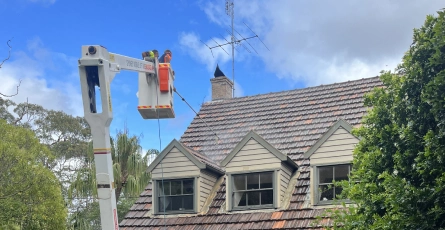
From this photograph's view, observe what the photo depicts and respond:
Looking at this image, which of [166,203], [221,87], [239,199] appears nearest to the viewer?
[239,199]

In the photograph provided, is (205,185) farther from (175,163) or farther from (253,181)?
(253,181)

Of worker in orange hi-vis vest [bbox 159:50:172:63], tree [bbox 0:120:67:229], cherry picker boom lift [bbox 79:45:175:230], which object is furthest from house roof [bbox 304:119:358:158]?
tree [bbox 0:120:67:229]

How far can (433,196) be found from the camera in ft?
20.5

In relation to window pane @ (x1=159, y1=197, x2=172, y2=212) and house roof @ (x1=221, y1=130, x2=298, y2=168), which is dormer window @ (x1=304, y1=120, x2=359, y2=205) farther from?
window pane @ (x1=159, y1=197, x2=172, y2=212)

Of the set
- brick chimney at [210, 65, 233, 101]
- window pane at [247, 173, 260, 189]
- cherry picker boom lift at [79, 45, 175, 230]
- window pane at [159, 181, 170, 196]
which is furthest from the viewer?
brick chimney at [210, 65, 233, 101]

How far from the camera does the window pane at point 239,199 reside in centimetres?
1254

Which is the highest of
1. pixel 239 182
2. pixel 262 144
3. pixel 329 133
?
pixel 329 133

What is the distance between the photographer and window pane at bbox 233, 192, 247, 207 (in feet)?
41.1

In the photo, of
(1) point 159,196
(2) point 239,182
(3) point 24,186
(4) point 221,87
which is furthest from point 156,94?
(4) point 221,87

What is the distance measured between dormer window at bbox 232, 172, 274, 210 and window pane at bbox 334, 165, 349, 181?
1.40 meters

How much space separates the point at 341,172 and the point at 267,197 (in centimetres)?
169

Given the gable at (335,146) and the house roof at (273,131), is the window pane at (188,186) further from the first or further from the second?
the gable at (335,146)

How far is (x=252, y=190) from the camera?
1249 cm

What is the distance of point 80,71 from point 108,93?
502 millimetres
